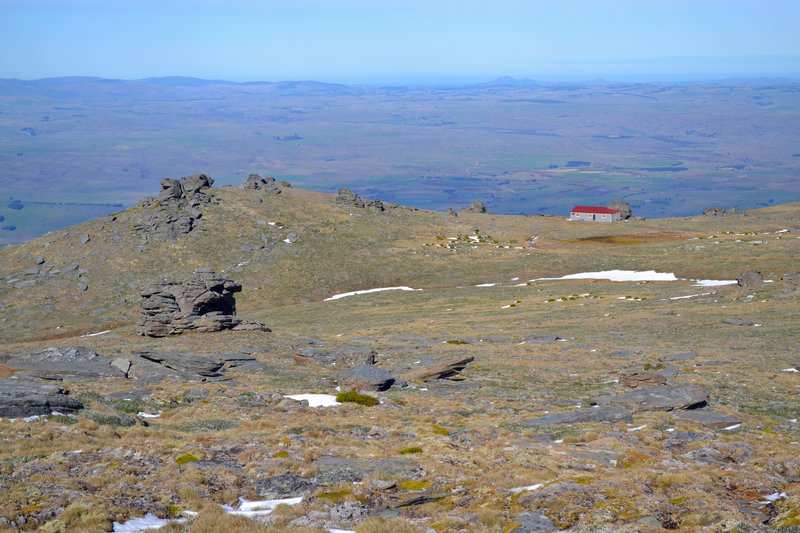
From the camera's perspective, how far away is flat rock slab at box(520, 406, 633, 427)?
78.0 feet

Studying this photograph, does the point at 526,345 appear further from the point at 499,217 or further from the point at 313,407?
the point at 499,217

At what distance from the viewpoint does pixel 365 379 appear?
31109mm

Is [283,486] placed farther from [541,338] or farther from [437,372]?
[541,338]

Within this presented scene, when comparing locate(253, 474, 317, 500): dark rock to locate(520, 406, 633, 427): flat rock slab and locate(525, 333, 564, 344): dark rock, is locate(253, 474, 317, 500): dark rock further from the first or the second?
locate(525, 333, 564, 344): dark rock

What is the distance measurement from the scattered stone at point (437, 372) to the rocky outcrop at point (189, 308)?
20352 millimetres

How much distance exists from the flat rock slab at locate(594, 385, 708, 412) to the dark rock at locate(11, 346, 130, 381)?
23.8 metres

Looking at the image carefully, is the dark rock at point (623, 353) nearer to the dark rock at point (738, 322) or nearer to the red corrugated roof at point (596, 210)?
the dark rock at point (738, 322)

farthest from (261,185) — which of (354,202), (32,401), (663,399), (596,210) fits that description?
(663,399)

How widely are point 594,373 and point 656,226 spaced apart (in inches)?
3860

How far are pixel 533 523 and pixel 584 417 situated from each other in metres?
11.0

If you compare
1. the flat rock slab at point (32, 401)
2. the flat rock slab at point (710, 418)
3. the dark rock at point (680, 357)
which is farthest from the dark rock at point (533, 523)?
the dark rock at point (680, 357)

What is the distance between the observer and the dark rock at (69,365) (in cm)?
2958

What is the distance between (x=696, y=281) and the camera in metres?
69.5

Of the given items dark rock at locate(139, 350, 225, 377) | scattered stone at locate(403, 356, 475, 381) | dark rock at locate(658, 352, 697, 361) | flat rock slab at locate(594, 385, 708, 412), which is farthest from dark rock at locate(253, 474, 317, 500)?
dark rock at locate(658, 352, 697, 361)
